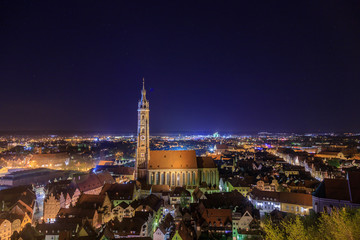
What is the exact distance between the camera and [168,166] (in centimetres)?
6169

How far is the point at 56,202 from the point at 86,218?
10.3m

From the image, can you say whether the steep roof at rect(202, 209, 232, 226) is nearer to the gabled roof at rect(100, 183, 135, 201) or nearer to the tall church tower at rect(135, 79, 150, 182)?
the gabled roof at rect(100, 183, 135, 201)

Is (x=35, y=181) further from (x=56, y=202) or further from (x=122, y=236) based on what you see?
(x=122, y=236)

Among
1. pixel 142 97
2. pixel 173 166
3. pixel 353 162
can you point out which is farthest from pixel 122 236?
pixel 353 162

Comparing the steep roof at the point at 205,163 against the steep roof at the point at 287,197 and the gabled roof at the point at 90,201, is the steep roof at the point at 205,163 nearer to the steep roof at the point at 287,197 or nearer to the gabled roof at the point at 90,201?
the steep roof at the point at 287,197

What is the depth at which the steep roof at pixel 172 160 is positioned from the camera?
61656mm

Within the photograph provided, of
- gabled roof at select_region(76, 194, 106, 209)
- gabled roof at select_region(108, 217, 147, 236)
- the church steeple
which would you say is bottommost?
gabled roof at select_region(108, 217, 147, 236)

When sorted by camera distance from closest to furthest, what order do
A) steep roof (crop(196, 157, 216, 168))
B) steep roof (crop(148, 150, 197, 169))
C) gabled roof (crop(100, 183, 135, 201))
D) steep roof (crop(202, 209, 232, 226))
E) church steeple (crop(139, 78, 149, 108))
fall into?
steep roof (crop(202, 209, 232, 226)) < gabled roof (crop(100, 183, 135, 201)) < steep roof (crop(148, 150, 197, 169)) < steep roof (crop(196, 157, 216, 168)) < church steeple (crop(139, 78, 149, 108))

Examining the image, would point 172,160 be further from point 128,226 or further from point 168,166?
point 128,226

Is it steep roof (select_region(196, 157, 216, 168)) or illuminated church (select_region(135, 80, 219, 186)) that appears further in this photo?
steep roof (select_region(196, 157, 216, 168))

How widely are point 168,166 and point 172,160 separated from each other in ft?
6.04

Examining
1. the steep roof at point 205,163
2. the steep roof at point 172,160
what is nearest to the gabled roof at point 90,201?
the steep roof at point 172,160

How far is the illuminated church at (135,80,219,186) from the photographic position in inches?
2403

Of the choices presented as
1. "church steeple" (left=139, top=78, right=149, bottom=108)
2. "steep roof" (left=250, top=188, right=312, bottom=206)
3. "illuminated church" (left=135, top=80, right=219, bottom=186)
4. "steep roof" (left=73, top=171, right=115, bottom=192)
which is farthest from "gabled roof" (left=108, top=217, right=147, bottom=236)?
"church steeple" (left=139, top=78, right=149, bottom=108)
